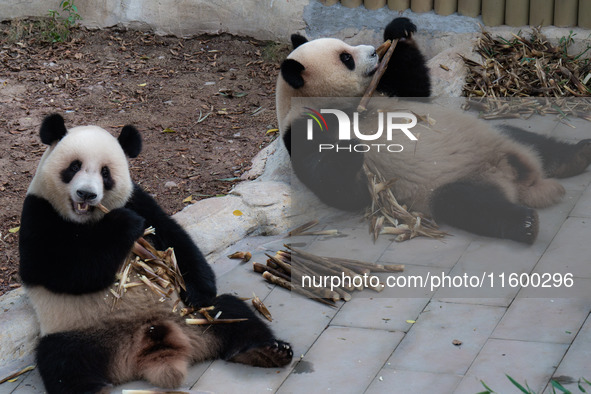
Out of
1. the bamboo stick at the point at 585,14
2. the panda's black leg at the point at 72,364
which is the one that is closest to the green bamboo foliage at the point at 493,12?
the bamboo stick at the point at 585,14

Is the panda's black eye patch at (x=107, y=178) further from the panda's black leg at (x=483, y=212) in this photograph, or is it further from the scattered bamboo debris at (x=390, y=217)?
the panda's black leg at (x=483, y=212)

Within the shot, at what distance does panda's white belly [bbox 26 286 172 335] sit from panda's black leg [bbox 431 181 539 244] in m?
1.90

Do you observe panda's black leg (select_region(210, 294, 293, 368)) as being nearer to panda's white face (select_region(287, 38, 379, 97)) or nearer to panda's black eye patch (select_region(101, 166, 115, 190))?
panda's black eye patch (select_region(101, 166, 115, 190))

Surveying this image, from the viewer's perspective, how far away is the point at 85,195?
3.43 m

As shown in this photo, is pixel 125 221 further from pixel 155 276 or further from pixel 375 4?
pixel 375 4

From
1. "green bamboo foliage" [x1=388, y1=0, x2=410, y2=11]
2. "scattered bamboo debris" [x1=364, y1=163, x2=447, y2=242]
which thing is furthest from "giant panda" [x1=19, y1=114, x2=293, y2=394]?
"green bamboo foliage" [x1=388, y1=0, x2=410, y2=11]

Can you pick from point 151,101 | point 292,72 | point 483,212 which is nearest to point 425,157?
point 483,212

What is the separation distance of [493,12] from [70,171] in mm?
4344

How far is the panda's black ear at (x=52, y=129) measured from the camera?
3594mm

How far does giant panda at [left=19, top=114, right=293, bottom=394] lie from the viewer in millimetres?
3418

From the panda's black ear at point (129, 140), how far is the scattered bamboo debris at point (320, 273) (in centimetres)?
98

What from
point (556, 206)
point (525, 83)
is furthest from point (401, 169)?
point (525, 83)

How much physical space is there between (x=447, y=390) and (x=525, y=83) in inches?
143

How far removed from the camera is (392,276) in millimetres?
4164
